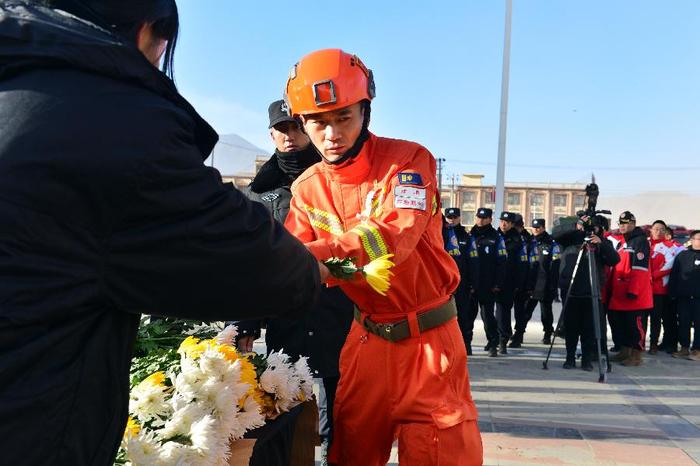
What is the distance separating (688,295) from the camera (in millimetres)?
9805

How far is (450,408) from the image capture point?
234 cm

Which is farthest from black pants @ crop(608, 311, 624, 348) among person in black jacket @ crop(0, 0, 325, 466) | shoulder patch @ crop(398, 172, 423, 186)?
person in black jacket @ crop(0, 0, 325, 466)

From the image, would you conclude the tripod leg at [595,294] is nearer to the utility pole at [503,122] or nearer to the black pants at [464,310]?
the black pants at [464,310]

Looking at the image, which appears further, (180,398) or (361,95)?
(361,95)

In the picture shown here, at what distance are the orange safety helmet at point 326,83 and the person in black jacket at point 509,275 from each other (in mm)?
7513

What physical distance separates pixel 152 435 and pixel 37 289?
1.00 meters

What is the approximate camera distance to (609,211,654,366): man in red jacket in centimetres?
894

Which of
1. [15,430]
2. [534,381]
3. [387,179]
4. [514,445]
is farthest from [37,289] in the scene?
[534,381]

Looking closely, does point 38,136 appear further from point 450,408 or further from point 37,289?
point 450,408

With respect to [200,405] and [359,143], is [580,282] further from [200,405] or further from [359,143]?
[200,405]

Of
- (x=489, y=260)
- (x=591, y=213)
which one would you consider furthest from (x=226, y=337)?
(x=489, y=260)

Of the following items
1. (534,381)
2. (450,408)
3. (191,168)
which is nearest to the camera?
(191,168)

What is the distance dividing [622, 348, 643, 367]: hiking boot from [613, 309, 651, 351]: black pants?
0.17 feet

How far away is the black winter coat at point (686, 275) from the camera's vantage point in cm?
975
